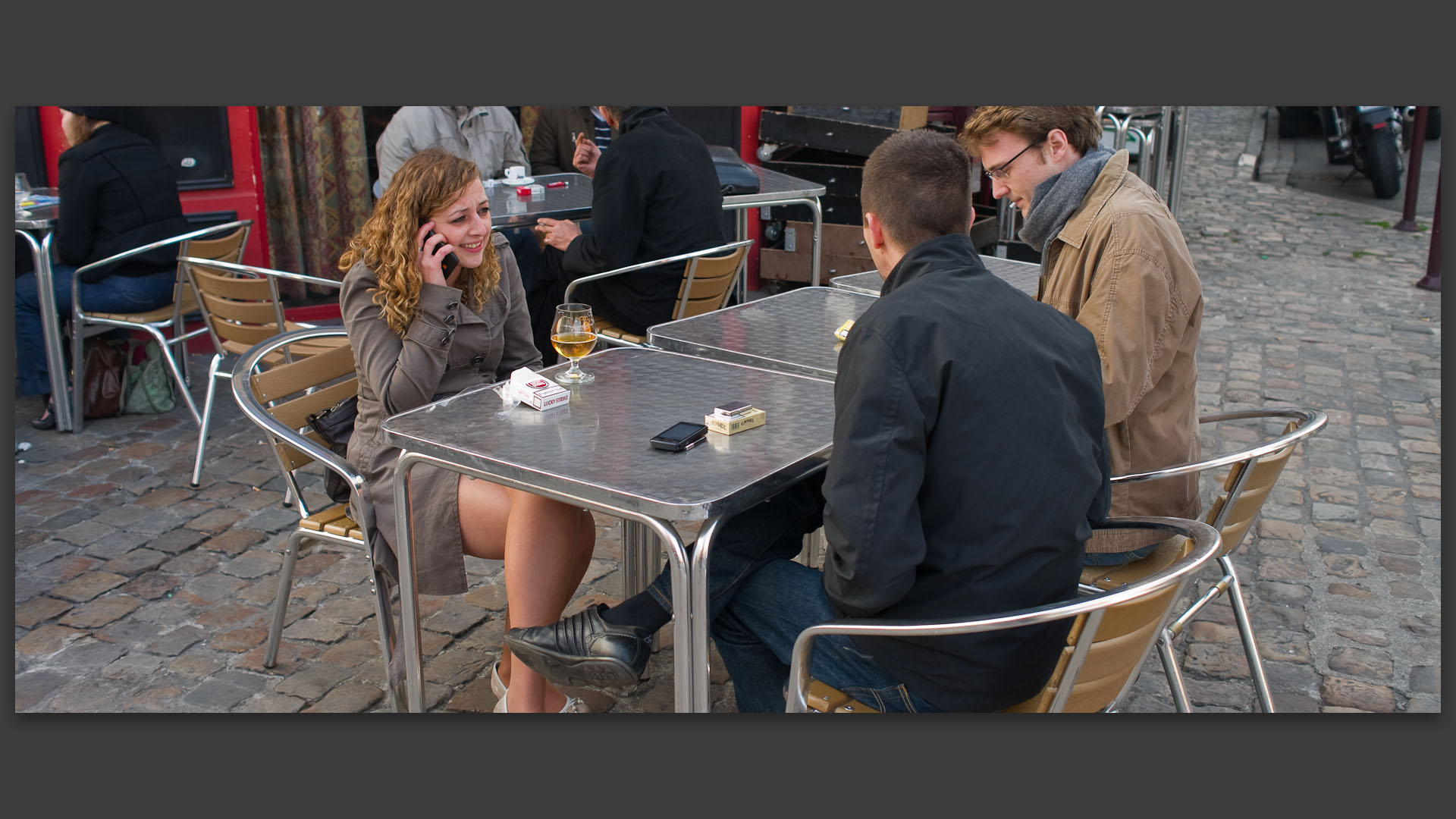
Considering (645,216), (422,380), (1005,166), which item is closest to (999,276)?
(1005,166)

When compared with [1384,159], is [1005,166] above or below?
above

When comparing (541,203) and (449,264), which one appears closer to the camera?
(449,264)

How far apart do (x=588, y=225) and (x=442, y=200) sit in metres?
2.88

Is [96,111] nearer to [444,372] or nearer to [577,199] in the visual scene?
[577,199]

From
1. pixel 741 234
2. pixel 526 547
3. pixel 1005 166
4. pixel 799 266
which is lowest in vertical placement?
pixel 799 266

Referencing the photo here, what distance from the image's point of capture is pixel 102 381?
565 centimetres

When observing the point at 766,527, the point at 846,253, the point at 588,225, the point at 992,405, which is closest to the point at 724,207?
the point at 588,225

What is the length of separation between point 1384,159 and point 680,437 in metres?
11.6

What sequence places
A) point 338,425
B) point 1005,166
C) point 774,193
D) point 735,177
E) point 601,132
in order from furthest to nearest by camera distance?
1. point 601,132
2. point 735,177
3. point 774,193
4. point 338,425
5. point 1005,166

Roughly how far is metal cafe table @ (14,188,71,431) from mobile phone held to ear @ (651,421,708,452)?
12.6ft

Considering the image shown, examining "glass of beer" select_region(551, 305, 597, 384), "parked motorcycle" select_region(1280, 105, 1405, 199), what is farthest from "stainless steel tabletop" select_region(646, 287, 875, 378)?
"parked motorcycle" select_region(1280, 105, 1405, 199)

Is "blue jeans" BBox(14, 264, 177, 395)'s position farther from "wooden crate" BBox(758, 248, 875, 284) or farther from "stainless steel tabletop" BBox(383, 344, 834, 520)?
"wooden crate" BBox(758, 248, 875, 284)

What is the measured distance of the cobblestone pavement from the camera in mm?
3484

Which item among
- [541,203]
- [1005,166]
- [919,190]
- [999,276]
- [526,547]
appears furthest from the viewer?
[541,203]
